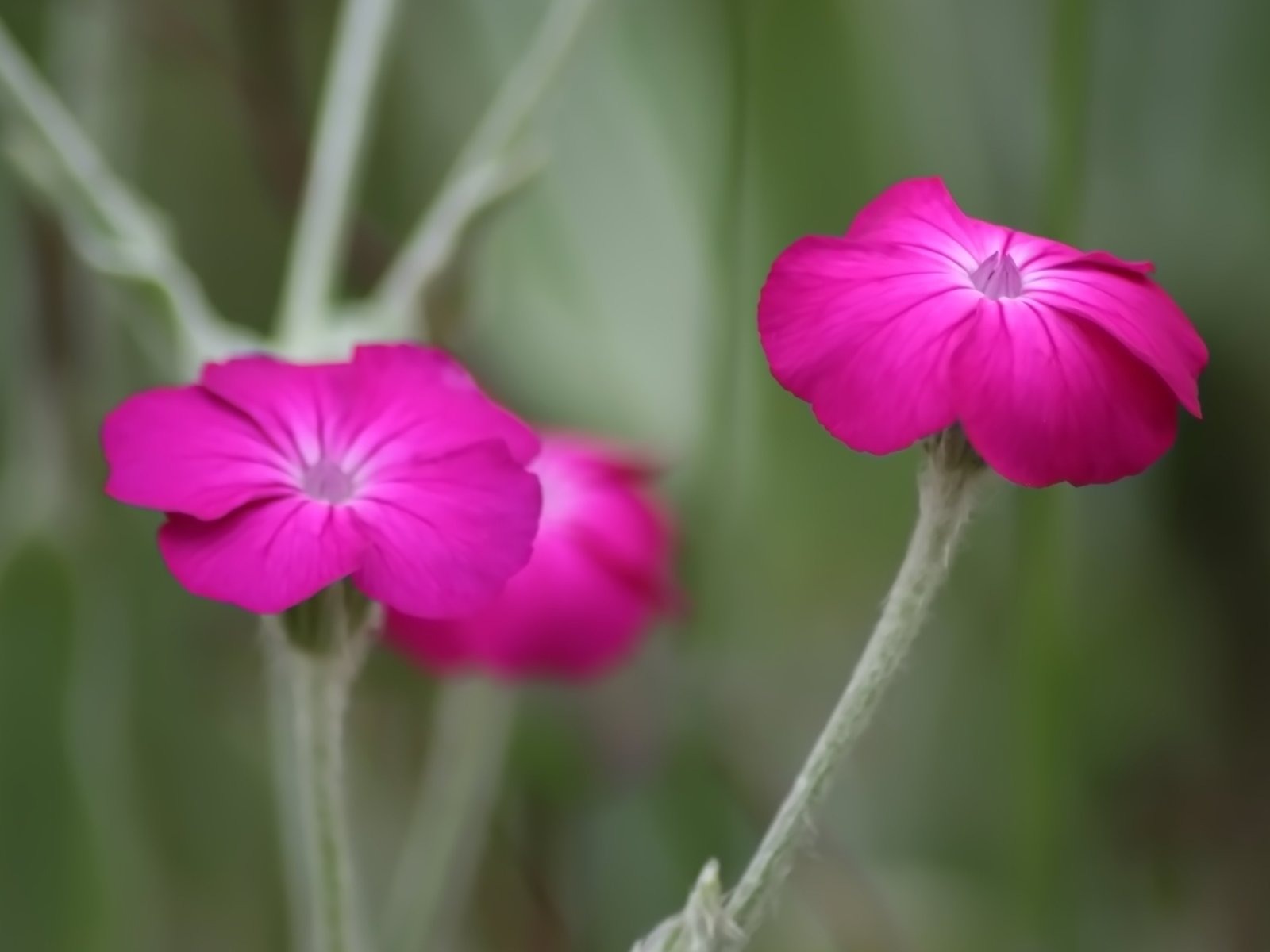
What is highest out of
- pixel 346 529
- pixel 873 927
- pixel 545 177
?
pixel 545 177

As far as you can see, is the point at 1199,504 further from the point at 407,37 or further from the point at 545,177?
the point at 407,37

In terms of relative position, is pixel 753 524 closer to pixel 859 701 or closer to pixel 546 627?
pixel 546 627

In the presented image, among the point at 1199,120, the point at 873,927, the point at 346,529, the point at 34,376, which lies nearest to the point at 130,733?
the point at 34,376

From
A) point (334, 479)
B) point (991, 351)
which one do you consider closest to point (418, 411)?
point (334, 479)

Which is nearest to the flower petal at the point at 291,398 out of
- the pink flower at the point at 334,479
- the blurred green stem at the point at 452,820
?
the pink flower at the point at 334,479

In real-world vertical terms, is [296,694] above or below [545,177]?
below

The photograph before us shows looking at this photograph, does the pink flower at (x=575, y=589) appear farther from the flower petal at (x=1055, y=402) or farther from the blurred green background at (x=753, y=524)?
the flower petal at (x=1055, y=402)
